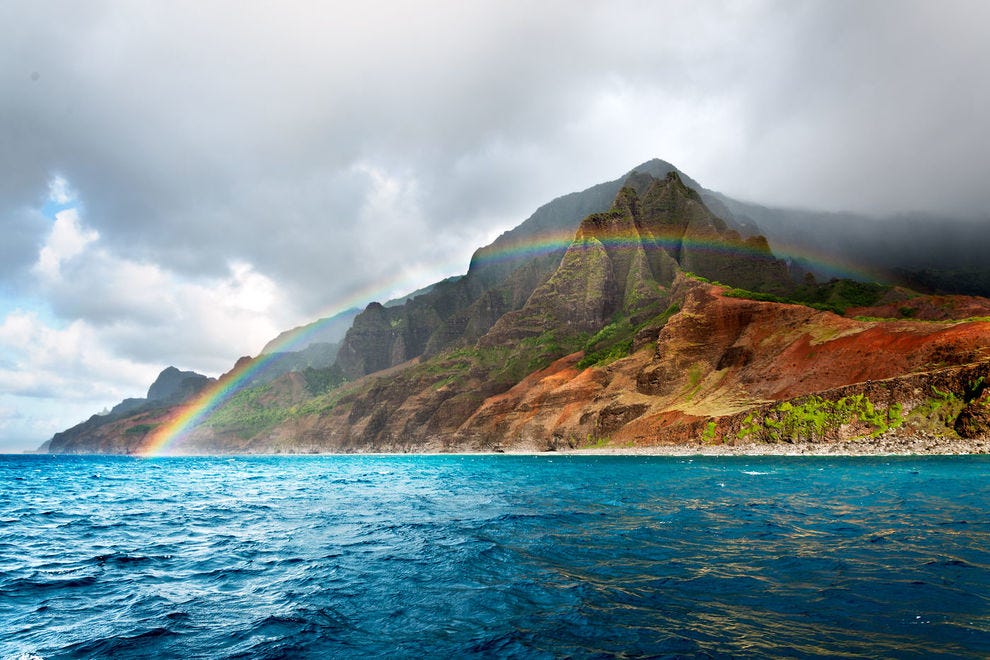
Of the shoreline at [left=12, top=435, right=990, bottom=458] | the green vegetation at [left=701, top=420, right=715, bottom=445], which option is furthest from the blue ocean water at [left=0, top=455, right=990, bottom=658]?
the green vegetation at [left=701, top=420, right=715, bottom=445]

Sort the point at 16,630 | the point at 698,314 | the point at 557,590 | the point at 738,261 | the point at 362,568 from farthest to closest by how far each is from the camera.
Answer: the point at 738,261 → the point at 698,314 → the point at 362,568 → the point at 557,590 → the point at 16,630

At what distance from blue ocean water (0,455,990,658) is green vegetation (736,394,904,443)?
50127 mm

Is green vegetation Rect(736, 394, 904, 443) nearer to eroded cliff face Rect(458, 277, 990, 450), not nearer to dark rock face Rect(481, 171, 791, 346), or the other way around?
eroded cliff face Rect(458, 277, 990, 450)

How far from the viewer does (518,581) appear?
42.9ft

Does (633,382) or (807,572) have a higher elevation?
(633,382)

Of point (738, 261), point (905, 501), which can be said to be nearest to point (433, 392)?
point (738, 261)

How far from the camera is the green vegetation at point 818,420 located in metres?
68.2

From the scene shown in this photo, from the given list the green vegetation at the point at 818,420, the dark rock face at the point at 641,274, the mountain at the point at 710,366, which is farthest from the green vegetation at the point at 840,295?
the green vegetation at the point at 818,420

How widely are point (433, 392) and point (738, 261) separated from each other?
122778 millimetres

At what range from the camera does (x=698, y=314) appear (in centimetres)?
11844

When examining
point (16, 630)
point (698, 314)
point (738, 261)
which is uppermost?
point (738, 261)

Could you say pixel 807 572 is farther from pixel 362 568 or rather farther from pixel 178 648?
pixel 178 648

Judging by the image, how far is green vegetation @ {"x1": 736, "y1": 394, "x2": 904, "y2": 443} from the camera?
68169 millimetres

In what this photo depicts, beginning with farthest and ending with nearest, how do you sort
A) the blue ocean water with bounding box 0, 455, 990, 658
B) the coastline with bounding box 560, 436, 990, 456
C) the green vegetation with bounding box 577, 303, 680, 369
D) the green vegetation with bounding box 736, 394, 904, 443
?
the green vegetation with bounding box 577, 303, 680, 369 → the green vegetation with bounding box 736, 394, 904, 443 → the coastline with bounding box 560, 436, 990, 456 → the blue ocean water with bounding box 0, 455, 990, 658
